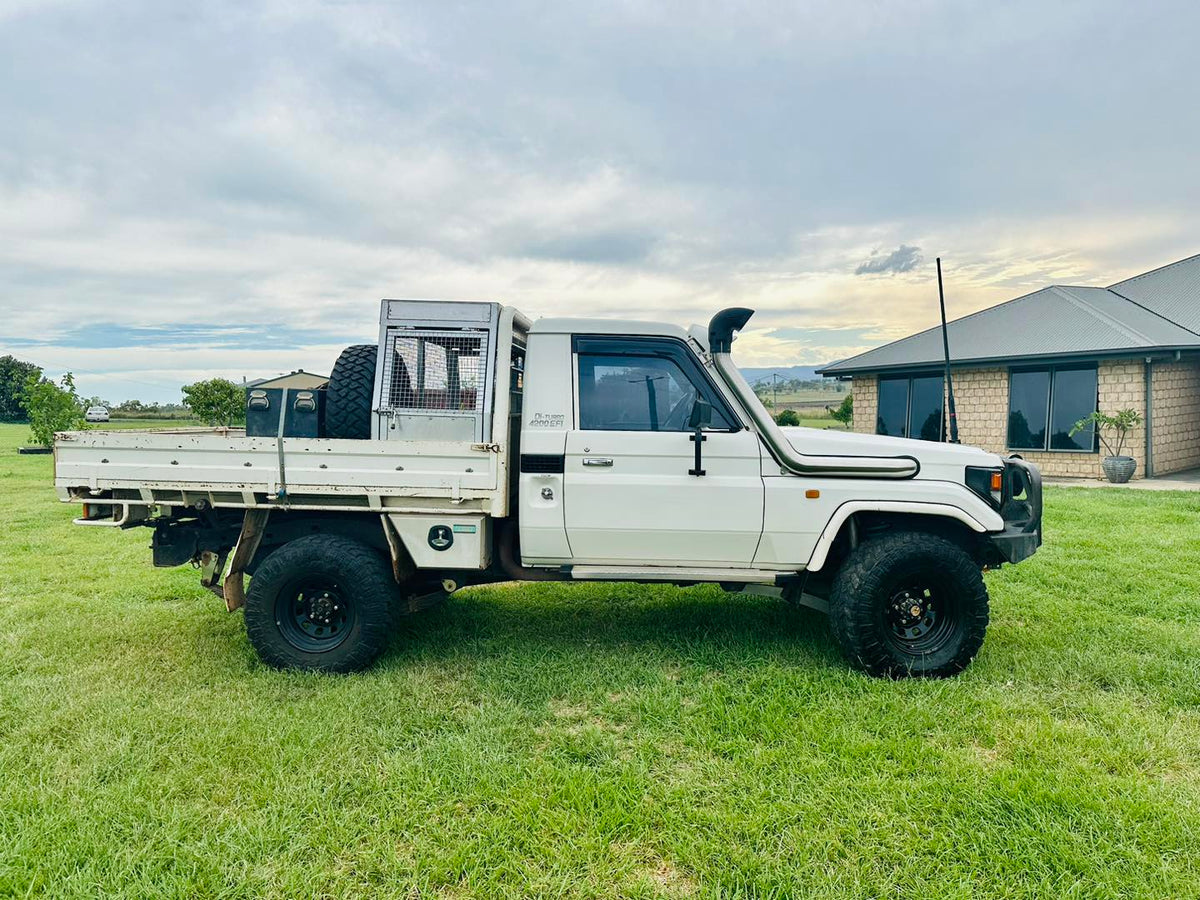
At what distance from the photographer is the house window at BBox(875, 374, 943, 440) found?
16172 mm

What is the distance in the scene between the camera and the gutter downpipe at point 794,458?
409 centimetres

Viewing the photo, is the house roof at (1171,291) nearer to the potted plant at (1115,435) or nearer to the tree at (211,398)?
the potted plant at (1115,435)

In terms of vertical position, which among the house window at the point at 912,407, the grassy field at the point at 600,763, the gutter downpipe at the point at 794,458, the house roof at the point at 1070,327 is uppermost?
the house roof at the point at 1070,327

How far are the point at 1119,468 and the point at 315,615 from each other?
14096mm

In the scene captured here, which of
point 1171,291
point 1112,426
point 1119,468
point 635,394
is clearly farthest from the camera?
point 1171,291

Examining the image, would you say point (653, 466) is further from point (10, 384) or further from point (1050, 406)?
point (10, 384)

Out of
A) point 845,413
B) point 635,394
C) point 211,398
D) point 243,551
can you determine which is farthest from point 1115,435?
point 211,398

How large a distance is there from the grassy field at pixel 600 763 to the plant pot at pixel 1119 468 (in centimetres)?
914

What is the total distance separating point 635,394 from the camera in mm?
4172

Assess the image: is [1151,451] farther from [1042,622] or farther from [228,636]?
[228,636]

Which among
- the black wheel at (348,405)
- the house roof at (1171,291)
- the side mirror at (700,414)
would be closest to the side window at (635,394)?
the side mirror at (700,414)

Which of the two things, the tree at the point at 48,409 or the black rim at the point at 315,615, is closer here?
the black rim at the point at 315,615

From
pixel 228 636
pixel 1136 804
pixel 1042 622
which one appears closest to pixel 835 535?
pixel 1136 804

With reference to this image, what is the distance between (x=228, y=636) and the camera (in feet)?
16.0
